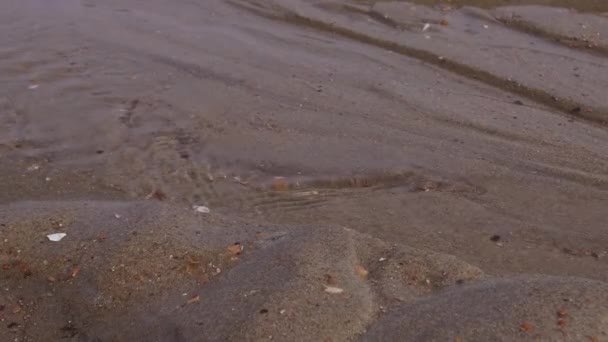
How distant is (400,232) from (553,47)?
361 centimetres

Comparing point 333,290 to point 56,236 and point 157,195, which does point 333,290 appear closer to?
A: point 56,236

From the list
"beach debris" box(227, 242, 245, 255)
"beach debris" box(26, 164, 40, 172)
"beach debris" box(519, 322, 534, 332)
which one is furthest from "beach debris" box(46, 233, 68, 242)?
"beach debris" box(519, 322, 534, 332)

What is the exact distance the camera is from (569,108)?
5754 millimetres

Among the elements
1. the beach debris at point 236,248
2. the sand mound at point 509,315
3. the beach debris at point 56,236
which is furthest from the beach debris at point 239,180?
the sand mound at point 509,315

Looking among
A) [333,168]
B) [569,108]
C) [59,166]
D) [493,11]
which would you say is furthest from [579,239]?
[493,11]

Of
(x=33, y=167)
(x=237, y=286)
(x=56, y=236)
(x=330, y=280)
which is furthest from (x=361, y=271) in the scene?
(x=33, y=167)

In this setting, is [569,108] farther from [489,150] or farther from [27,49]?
[27,49]

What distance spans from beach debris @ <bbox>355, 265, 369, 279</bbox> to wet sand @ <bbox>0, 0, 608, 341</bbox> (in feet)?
0.04

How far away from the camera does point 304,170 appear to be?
190 inches

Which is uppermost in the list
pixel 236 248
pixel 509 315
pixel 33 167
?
pixel 509 315

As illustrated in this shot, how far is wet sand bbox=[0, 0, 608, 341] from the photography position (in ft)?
10.6

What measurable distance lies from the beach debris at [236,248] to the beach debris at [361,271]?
586mm

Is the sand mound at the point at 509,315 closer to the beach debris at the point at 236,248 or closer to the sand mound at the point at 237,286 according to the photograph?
the sand mound at the point at 237,286

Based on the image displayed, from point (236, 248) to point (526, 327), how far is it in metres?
1.46
